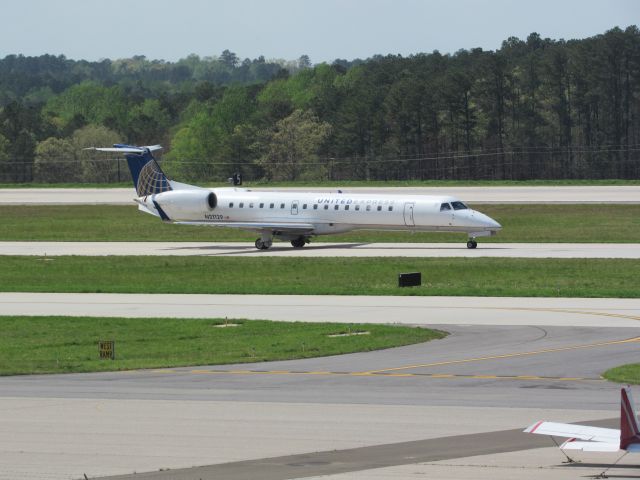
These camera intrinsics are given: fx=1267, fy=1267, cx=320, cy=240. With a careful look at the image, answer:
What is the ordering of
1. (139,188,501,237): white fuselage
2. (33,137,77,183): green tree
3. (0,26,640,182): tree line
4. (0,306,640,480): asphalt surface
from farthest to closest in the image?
1. (33,137,77,183): green tree
2. (0,26,640,182): tree line
3. (139,188,501,237): white fuselage
4. (0,306,640,480): asphalt surface

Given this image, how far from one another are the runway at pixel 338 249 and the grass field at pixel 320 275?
307 centimetres

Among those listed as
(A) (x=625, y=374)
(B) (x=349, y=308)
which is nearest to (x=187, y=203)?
(B) (x=349, y=308)

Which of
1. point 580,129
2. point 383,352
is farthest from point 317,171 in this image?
point 383,352

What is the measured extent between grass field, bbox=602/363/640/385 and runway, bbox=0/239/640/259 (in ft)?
98.7

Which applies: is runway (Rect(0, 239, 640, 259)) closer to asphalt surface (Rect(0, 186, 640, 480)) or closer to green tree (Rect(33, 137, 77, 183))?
asphalt surface (Rect(0, 186, 640, 480))

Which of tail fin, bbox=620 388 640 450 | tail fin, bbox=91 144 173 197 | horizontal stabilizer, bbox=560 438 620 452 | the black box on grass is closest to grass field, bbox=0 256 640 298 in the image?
the black box on grass

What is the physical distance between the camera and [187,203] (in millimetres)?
67938

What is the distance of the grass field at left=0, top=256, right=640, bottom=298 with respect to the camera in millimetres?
46125

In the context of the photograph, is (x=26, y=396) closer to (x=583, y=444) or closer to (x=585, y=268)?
(x=583, y=444)

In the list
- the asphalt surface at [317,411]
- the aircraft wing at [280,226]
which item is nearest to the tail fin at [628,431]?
the asphalt surface at [317,411]

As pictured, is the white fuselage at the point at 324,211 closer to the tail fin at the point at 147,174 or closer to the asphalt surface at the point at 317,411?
the tail fin at the point at 147,174

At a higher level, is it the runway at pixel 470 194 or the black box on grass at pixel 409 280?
the runway at pixel 470 194

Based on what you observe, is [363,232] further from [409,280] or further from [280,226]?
[409,280]

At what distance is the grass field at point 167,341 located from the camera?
1196 inches
